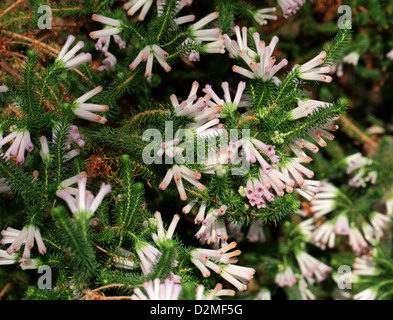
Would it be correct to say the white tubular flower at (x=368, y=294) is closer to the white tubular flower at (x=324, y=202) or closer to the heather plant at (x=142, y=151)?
the white tubular flower at (x=324, y=202)

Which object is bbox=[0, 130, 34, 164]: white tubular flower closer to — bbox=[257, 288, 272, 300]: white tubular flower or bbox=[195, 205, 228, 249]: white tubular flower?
bbox=[195, 205, 228, 249]: white tubular flower

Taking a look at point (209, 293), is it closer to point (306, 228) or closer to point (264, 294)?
point (264, 294)

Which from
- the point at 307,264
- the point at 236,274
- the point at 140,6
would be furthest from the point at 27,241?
the point at 307,264

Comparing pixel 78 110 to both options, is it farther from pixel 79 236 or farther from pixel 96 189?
pixel 79 236

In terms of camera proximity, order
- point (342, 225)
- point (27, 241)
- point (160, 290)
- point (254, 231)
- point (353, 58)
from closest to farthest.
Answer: point (160, 290) < point (27, 241) < point (254, 231) < point (342, 225) < point (353, 58)
